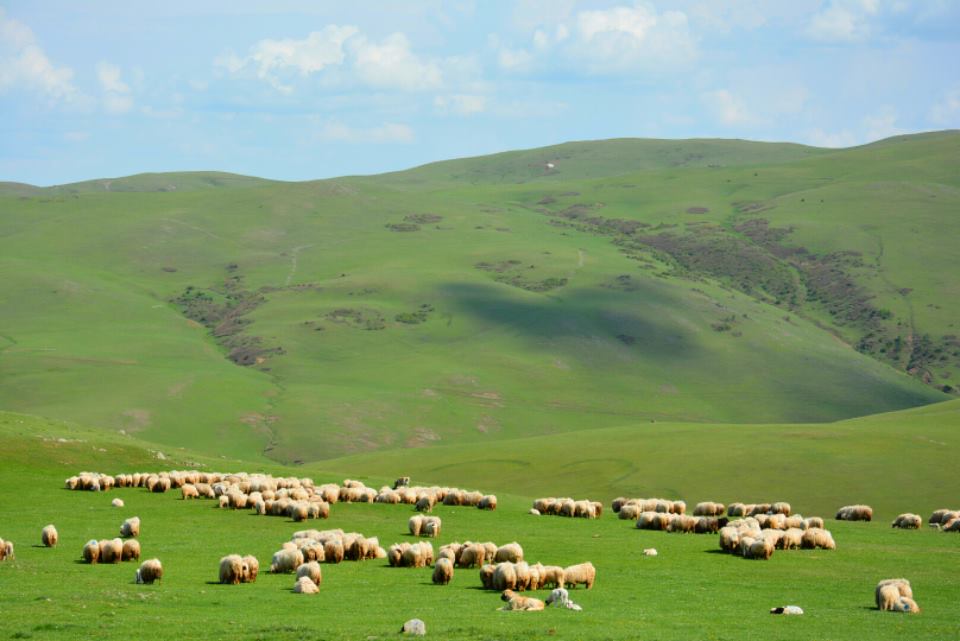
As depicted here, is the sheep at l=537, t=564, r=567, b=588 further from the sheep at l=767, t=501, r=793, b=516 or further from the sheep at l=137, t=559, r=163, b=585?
the sheep at l=767, t=501, r=793, b=516

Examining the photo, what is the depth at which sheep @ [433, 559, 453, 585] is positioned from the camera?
1057 inches

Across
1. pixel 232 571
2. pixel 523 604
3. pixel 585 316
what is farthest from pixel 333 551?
pixel 585 316

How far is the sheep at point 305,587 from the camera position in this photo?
2517cm

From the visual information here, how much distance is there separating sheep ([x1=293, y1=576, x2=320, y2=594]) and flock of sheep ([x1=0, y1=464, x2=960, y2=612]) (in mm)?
23

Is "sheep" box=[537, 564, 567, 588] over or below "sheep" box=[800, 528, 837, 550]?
over

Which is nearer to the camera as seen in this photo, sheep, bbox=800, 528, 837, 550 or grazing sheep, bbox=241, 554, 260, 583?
grazing sheep, bbox=241, 554, 260, 583

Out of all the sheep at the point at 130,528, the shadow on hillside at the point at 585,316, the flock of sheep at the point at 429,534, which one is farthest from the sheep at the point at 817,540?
the shadow on hillside at the point at 585,316

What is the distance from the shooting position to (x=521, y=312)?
167 metres

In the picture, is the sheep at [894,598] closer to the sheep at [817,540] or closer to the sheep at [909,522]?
the sheep at [817,540]

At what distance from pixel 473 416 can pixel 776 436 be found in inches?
2374

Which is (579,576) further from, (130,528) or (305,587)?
(130,528)

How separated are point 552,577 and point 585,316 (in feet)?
458

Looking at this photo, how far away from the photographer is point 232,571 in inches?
1043

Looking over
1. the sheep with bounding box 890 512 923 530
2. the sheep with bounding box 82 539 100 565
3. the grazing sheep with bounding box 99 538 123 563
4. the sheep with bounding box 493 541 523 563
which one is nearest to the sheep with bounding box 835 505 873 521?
the sheep with bounding box 890 512 923 530
